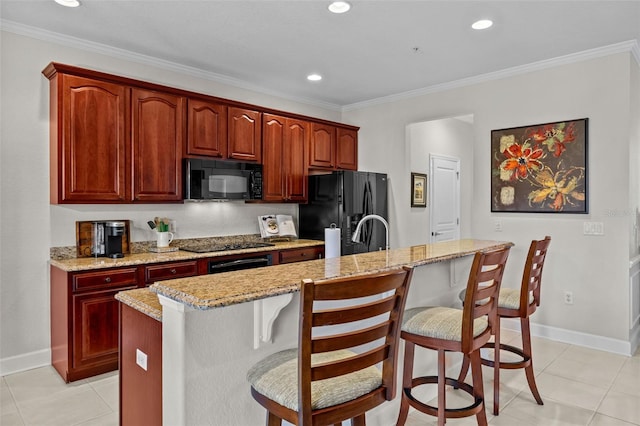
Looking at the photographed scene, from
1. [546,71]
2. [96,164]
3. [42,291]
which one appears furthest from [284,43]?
[42,291]

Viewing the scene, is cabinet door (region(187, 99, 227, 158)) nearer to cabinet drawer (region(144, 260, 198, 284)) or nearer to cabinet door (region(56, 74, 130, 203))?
cabinet door (region(56, 74, 130, 203))

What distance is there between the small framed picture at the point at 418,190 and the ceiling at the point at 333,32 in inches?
59.9

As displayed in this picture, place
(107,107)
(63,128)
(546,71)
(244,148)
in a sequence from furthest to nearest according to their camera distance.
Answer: (244,148) < (546,71) < (107,107) < (63,128)

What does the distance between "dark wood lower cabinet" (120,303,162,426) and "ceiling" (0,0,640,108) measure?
2.25 meters

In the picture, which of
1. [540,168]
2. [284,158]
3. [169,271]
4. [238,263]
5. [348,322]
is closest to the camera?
[348,322]

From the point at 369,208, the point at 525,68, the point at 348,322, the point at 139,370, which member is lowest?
the point at 139,370

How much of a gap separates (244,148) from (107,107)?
4.58 feet

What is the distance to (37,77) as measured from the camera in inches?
130

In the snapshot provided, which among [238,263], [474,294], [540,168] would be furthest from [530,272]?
[238,263]

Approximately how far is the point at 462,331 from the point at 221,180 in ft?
9.56

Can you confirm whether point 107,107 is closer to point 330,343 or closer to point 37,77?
point 37,77

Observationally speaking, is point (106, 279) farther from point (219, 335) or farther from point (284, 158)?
point (284, 158)

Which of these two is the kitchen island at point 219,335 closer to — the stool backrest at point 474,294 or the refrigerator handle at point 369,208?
the stool backrest at point 474,294

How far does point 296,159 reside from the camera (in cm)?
492
